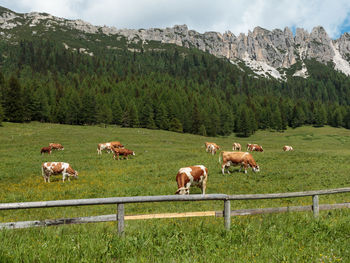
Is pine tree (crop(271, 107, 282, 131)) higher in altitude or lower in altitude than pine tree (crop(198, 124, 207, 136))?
higher

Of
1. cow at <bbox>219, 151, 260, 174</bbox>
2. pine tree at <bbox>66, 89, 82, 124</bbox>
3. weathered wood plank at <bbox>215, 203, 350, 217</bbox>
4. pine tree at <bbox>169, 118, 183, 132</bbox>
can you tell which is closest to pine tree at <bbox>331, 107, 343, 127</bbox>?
pine tree at <bbox>169, 118, 183, 132</bbox>

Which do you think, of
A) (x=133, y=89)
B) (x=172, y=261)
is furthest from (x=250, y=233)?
(x=133, y=89)

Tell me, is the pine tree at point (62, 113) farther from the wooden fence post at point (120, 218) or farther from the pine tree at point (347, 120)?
the pine tree at point (347, 120)

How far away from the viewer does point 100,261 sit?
556 cm

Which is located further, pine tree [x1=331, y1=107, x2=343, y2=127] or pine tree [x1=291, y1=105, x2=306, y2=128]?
pine tree [x1=331, y1=107, x2=343, y2=127]

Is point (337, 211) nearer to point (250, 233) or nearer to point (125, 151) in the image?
point (250, 233)

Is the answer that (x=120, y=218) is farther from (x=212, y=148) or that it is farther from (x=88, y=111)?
(x=88, y=111)

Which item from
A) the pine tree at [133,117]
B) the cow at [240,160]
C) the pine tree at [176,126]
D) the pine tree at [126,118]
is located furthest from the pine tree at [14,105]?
the cow at [240,160]

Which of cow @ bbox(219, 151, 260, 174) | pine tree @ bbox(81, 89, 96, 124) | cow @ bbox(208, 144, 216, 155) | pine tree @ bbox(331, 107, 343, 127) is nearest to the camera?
cow @ bbox(219, 151, 260, 174)

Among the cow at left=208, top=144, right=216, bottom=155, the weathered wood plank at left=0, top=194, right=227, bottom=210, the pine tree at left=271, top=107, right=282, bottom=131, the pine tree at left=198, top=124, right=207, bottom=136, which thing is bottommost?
the cow at left=208, top=144, right=216, bottom=155

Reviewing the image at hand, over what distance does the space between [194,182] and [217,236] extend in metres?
9.76

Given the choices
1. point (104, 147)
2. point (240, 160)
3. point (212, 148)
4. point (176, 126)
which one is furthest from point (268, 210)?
point (176, 126)

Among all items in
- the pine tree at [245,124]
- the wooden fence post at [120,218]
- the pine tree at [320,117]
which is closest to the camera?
the wooden fence post at [120,218]

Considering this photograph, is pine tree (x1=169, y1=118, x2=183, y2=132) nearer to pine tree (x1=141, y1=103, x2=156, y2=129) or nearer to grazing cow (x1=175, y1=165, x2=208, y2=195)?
pine tree (x1=141, y1=103, x2=156, y2=129)
